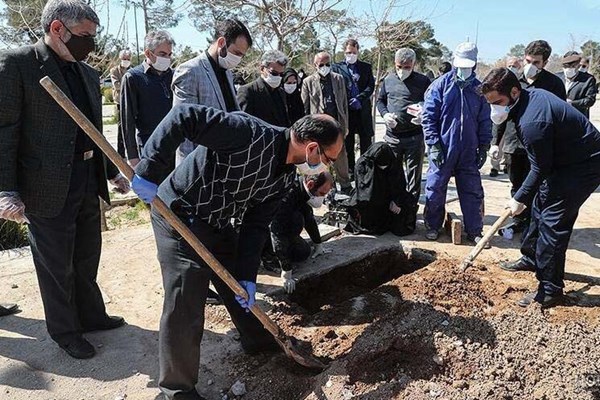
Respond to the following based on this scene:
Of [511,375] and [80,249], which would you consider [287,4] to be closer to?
[80,249]

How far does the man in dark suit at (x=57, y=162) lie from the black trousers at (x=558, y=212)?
312cm

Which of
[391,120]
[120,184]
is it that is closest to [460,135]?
[391,120]

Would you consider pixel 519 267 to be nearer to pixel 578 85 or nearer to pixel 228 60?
pixel 228 60

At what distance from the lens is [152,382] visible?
9.53ft

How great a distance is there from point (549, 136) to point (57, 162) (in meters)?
3.12

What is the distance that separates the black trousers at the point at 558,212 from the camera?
3449 millimetres

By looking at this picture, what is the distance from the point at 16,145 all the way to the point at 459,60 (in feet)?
12.2

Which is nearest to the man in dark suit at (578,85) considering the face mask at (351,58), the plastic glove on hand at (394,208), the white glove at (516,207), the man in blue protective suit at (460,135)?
the man in blue protective suit at (460,135)

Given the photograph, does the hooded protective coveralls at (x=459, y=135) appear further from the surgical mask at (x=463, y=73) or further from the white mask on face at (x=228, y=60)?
the white mask on face at (x=228, y=60)

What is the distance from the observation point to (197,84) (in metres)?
3.46

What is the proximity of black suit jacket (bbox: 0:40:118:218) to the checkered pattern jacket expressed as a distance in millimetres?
688

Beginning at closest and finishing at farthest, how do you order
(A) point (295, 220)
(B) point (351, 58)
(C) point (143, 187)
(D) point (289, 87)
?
(C) point (143, 187)
(A) point (295, 220)
(D) point (289, 87)
(B) point (351, 58)

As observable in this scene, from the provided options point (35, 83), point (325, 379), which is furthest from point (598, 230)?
point (35, 83)

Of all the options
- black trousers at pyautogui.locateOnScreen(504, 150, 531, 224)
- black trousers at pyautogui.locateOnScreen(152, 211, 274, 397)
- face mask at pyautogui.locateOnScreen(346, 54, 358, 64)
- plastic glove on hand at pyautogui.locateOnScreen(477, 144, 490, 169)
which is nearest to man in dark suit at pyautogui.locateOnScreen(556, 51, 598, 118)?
black trousers at pyautogui.locateOnScreen(504, 150, 531, 224)
